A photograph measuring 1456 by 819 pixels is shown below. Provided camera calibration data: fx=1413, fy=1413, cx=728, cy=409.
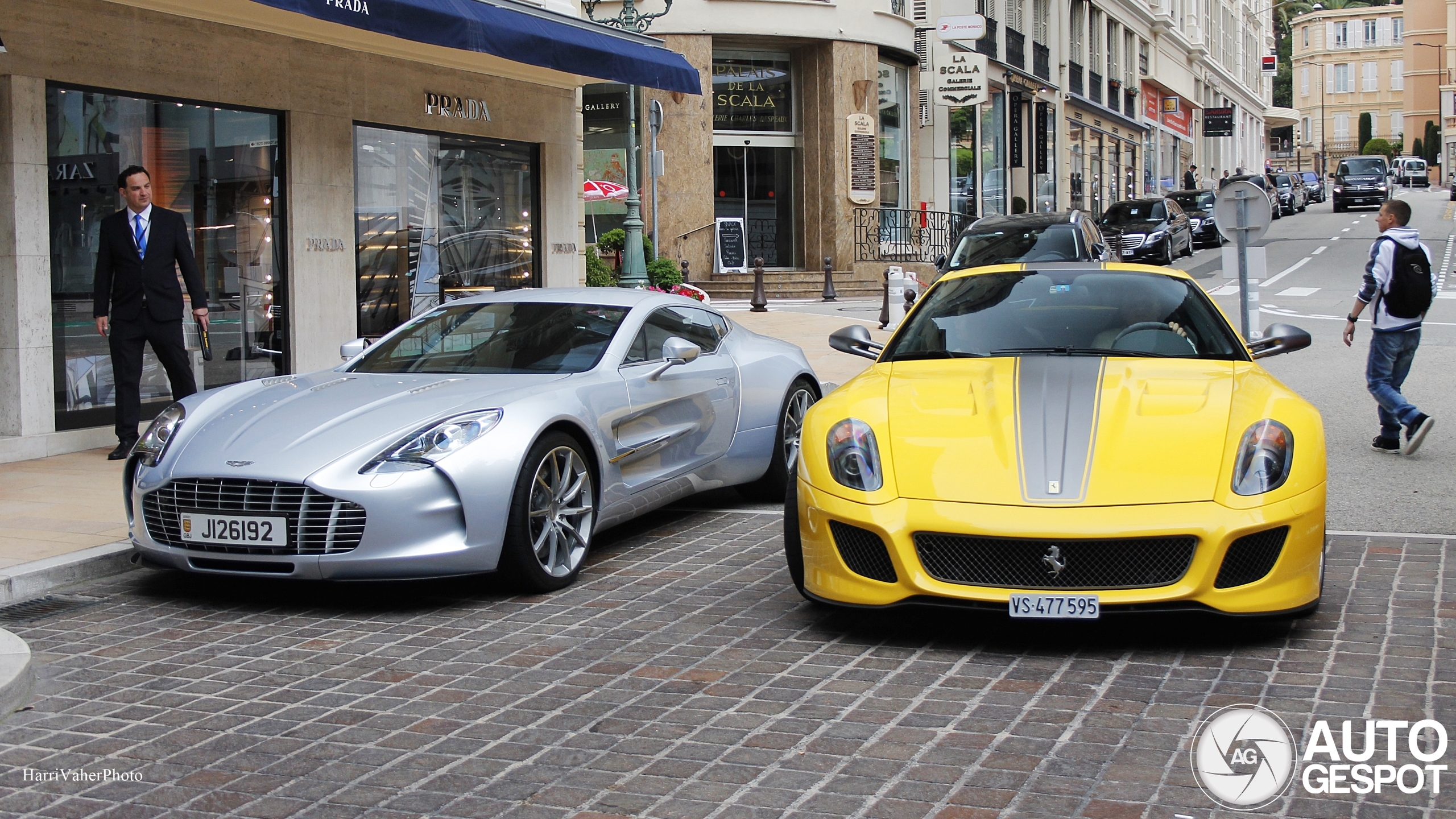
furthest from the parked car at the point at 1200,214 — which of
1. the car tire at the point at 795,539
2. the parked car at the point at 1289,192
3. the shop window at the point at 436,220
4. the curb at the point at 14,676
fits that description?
the curb at the point at 14,676

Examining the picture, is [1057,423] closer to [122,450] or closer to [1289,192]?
[122,450]

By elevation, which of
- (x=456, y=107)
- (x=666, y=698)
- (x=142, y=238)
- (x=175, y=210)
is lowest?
(x=666, y=698)

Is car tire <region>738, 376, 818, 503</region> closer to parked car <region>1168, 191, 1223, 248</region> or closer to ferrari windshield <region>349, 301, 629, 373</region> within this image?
ferrari windshield <region>349, 301, 629, 373</region>

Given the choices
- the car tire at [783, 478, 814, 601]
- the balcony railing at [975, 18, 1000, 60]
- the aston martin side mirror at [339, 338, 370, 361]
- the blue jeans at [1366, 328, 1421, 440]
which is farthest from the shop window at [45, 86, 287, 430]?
the balcony railing at [975, 18, 1000, 60]

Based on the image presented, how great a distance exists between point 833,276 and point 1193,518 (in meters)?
24.4

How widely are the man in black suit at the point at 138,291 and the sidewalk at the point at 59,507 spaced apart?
0.46m

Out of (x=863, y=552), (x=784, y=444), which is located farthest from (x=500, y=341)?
(x=863, y=552)

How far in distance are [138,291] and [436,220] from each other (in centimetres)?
512

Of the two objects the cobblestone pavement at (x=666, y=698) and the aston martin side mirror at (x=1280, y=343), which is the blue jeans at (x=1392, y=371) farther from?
the cobblestone pavement at (x=666, y=698)

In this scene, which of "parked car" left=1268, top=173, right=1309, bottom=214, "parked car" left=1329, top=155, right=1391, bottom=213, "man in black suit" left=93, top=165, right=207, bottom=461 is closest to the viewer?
"man in black suit" left=93, top=165, right=207, bottom=461

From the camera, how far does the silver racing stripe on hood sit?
495cm

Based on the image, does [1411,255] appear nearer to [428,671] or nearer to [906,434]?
[906,434]

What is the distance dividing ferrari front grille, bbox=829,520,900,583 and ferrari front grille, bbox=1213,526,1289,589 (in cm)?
111

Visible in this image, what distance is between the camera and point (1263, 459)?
5.00 meters
